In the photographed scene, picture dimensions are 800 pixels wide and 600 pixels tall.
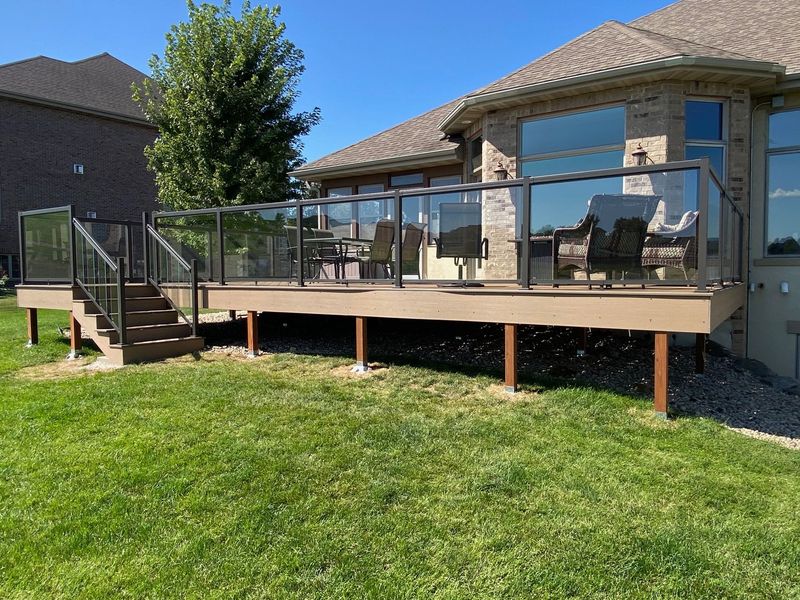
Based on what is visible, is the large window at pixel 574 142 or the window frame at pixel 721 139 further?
the large window at pixel 574 142

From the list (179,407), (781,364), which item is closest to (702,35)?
(781,364)

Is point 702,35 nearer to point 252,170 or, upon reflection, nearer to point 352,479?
point 252,170

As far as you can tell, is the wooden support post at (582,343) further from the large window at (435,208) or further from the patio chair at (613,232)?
the large window at (435,208)

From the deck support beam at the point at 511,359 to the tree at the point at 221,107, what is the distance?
8680 millimetres

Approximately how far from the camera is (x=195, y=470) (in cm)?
365

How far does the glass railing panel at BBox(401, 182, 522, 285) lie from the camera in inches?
224

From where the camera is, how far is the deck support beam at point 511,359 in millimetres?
5605

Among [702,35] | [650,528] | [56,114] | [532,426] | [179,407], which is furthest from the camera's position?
[56,114]

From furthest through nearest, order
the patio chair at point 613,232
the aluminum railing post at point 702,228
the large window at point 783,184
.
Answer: the large window at point 783,184, the patio chair at point 613,232, the aluminum railing post at point 702,228

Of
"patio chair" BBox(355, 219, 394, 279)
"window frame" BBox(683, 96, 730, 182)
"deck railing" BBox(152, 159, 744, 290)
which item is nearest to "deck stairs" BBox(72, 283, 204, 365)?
"deck railing" BBox(152, 159, 744, 290)

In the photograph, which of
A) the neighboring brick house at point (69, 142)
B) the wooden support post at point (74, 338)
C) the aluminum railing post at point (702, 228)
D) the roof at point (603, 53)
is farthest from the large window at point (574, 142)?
the neighboring brick house at point (69, 142)

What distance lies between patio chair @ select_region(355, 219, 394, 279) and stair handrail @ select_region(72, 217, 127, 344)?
3236 millimetres

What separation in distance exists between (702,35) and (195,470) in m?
11.3

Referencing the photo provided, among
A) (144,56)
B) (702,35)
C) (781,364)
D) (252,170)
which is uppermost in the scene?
(144,56)
